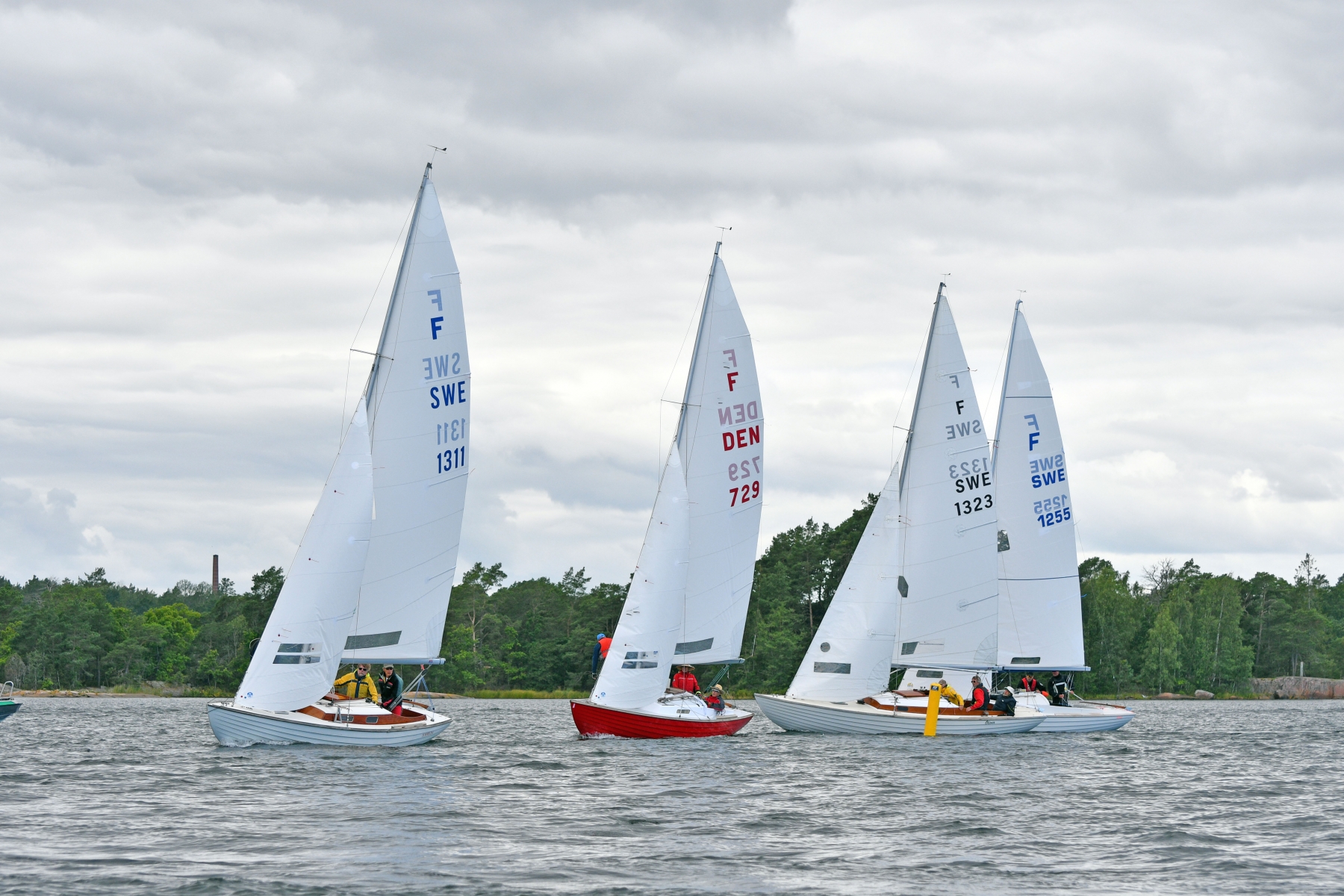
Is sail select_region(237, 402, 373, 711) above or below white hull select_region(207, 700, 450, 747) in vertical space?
above

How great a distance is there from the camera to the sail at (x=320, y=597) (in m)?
34.3

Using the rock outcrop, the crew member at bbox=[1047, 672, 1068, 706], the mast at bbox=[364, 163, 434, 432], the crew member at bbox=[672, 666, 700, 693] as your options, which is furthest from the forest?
the mast at bbox=[364, 163, 434, 432]

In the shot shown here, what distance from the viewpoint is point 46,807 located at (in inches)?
1029

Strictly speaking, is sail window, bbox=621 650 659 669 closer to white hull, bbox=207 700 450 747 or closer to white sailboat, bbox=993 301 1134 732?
white hull, bbox=207 700 450 747

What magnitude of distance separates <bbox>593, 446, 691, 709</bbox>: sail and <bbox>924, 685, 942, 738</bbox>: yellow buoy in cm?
856

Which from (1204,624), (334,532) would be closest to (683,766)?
(334,532)

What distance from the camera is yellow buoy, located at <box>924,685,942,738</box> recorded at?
146 ft

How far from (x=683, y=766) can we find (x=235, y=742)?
10645mm

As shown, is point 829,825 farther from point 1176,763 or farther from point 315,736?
point 1176,763

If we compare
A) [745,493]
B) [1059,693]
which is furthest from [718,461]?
[1059,693]

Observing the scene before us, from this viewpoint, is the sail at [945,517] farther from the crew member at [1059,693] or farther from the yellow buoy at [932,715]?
the crew member at [1059,693]

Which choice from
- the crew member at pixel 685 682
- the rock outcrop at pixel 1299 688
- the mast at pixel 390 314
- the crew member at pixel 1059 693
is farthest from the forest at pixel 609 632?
the mast at pixel 390 314

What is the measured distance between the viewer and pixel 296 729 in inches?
1346

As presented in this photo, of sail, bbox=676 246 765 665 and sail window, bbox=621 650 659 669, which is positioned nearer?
sail window, bbox=621 650 659 669
